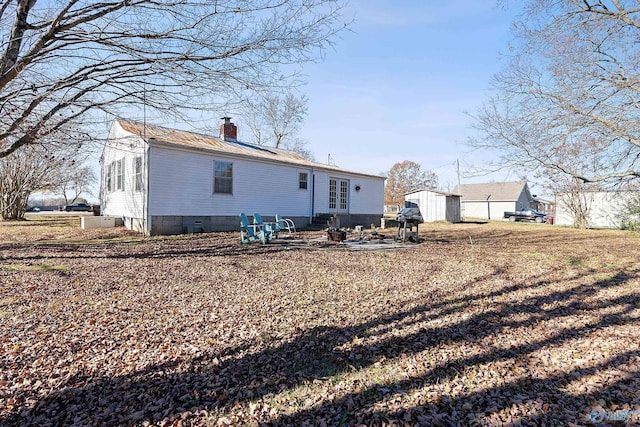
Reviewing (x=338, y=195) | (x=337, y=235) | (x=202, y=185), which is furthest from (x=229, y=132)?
(x=337, y=235)

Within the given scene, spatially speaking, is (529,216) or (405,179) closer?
(529,216)

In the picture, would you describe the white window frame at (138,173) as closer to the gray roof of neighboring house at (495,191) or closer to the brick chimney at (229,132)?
the brick chimney at (229,132)

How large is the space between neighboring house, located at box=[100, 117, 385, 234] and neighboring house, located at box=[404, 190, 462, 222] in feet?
33.6

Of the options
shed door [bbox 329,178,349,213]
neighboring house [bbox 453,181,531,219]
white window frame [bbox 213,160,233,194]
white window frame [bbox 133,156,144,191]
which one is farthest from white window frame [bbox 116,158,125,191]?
neighboring house [bbox 453,181,531,219]

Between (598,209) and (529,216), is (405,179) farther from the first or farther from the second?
(598,209)

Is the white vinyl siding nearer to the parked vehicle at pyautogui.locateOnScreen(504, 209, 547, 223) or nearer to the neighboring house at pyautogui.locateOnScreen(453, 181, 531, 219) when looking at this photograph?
the parked vehicle at pyautogui.locateOnScreen(504, 209, 547, 223)

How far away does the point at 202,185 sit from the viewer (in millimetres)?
12945

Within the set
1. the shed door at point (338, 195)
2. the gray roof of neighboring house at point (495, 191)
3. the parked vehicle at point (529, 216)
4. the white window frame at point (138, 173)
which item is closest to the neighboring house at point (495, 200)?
the gray roof of neighboring house at point (495, 191)

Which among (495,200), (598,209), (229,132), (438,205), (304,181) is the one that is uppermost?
(229,132)

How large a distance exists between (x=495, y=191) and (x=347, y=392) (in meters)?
49.3

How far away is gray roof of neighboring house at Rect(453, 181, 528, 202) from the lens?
144 feet

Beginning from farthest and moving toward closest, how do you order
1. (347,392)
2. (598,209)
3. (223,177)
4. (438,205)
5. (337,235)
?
(438,205), (598,209), (223,177), (337,235), (347,392)

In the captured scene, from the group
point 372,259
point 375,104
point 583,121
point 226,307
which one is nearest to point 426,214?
point 375,104

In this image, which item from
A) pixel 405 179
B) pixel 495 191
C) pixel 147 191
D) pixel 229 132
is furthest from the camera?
pixel 405 179
